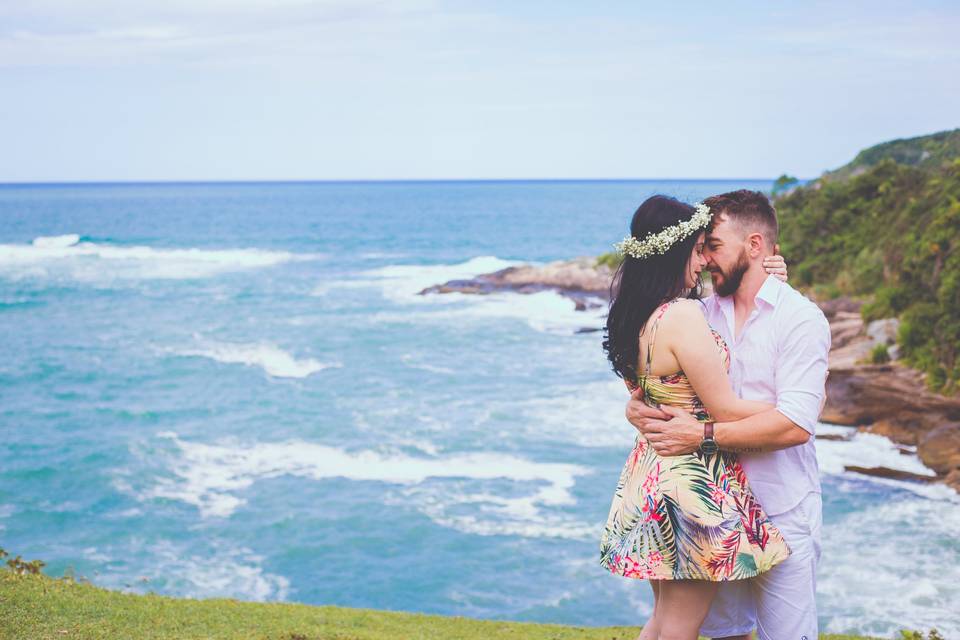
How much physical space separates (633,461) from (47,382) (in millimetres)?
30011

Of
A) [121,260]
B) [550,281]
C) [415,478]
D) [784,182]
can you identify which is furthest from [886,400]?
[121,260]

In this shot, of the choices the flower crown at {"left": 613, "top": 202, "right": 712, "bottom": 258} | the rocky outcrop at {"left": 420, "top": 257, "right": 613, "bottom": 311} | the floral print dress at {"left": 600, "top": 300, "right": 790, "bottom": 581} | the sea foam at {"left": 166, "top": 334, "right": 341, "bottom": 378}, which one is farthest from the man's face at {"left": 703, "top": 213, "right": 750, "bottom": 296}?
the rocky outcrop at {"left": 420, "top": 257, "right": 613, "bottom": 311}

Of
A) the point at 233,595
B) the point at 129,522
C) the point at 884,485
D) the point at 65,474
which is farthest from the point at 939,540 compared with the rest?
the point at 65,474

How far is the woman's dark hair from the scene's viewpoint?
4137 mm

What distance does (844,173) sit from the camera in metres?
59.5

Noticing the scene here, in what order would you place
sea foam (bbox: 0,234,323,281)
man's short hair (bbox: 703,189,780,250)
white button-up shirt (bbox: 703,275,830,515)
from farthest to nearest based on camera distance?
sea foam (bbox: 0,234,323,281) < man's short hair (bbox: 703,189,780,250) < white button-up shirt (bbox: 703,275,830,515)

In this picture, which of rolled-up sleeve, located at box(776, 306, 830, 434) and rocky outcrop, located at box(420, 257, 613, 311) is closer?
rolled-up sleeve, located at box(776, 306, 830, 434)

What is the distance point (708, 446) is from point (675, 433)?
0.53 feet

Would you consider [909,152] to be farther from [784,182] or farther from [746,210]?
[746,210]

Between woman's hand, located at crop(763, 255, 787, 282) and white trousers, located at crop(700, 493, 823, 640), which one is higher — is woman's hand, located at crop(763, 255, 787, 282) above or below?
above

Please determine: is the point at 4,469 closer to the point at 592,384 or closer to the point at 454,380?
the point at 454,380

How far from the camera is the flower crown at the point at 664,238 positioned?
4.09 metres

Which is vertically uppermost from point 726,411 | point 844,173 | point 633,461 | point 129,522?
point 844,173

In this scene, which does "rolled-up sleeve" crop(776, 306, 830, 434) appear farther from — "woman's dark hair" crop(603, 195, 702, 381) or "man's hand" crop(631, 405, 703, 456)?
"woman's dark hair" crop(603, 195, 702, 381)
